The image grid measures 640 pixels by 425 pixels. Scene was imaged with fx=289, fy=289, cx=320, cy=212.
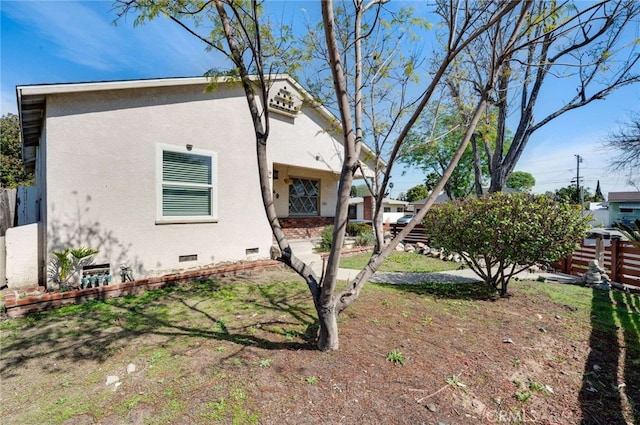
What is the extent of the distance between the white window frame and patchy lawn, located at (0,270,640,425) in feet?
7.55

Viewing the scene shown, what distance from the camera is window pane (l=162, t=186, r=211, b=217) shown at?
691 centimetres

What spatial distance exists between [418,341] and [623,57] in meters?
9.21

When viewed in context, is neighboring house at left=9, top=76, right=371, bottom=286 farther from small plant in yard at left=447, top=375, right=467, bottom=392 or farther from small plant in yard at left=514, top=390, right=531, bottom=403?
small plant in yard at left=514, top=390, right=531, bottom=403

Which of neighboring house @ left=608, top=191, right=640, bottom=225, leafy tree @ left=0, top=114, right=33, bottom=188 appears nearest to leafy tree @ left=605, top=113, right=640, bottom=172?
neighboring house @ left=608, top=191, right=640, bottom=225

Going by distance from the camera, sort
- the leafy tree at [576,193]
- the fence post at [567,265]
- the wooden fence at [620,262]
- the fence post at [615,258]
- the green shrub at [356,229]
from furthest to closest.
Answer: the leafy tree at [576,193] < the green shrub at [356,229] < the fence post at [567,265] < the fence post at [615,258] < the wooden fence at [620,262]

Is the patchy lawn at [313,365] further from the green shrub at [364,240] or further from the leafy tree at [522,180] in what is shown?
the leafy tree at [522,180]

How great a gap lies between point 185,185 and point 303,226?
5347 mm

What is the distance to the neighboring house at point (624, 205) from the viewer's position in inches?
1446

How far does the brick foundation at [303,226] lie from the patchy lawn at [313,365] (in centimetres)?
606

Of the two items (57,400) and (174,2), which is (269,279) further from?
(174,2)

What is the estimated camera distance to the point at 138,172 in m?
6.43

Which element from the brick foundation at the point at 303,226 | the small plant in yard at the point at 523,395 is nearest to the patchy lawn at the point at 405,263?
the brick foundation at the point at 303,226

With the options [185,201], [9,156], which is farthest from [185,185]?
[9,156]

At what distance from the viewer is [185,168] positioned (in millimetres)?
7191
